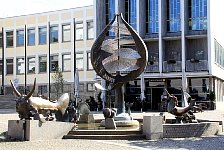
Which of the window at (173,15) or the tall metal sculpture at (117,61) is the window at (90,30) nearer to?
the window at (173,15)

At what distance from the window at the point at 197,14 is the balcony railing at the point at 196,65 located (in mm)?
3376

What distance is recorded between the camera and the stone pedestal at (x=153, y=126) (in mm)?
16219

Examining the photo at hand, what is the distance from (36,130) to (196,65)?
30.6 m

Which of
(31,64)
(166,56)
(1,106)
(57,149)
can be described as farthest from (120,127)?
(31,64)

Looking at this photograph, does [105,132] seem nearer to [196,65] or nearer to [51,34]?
[196,65]

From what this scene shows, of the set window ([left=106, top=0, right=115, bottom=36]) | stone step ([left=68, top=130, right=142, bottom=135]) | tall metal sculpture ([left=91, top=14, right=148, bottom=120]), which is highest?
window ([left=106, top=0, right=115, bottom=36])

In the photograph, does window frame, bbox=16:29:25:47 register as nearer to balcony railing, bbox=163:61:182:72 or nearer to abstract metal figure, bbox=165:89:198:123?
balcony railing, bbox=163:61:182:72

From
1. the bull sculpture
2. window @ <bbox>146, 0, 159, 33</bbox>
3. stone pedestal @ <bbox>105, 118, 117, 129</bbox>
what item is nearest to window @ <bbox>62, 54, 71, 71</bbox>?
window @ <bbox>146, 0, 159, 33</bbox>

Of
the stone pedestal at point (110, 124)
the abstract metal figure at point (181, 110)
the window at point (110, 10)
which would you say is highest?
the window at point (110, 10)

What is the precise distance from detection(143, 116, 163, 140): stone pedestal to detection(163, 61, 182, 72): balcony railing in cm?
2915

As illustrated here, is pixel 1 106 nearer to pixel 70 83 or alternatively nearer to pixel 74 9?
pixel 70 83

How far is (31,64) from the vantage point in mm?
60844

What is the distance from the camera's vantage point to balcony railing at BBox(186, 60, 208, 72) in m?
44.1

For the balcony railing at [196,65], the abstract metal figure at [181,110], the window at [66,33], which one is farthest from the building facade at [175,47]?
the abstract metal figure at [181,110]
